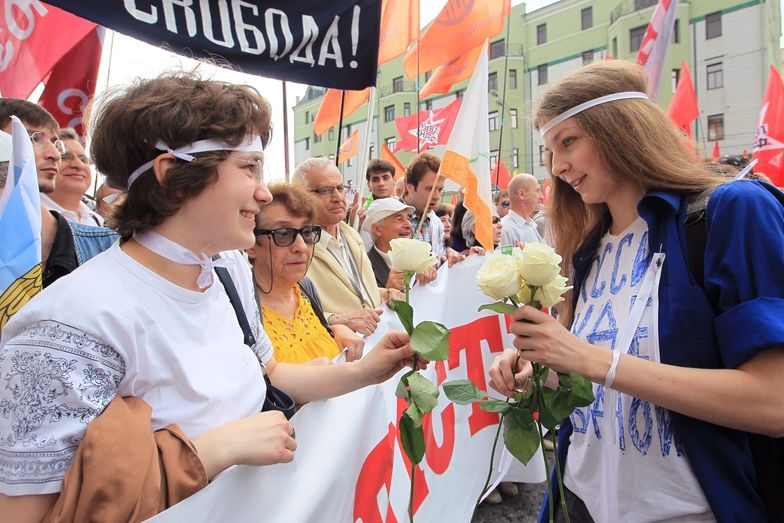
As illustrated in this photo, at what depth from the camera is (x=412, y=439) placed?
1332 mm

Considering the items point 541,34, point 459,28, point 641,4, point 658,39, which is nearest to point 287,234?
point 658,39

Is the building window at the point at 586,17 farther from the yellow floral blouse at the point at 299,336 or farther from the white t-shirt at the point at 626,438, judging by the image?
the white t-shirt at the point at 626,438

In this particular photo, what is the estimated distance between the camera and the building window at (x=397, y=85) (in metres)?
41.9

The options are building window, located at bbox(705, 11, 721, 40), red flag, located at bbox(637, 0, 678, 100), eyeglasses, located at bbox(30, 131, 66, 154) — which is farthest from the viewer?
building window, located at bbox(705, 11, 721, 40)

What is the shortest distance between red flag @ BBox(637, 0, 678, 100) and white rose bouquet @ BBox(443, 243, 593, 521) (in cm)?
498

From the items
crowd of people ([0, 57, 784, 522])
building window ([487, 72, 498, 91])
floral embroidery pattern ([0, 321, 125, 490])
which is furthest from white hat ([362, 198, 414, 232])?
building window ([487, 72, 498, 91])

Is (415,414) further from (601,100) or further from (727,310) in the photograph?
(601,100)

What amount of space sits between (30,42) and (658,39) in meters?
5.62

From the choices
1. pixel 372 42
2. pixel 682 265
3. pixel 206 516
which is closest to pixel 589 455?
pixel 682 265

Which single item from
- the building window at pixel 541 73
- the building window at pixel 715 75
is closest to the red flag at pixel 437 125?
the building window at pixel 715 75

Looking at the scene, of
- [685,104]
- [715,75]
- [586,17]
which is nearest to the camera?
[685,104]

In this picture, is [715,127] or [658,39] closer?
[658,39]

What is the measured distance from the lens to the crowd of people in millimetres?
1065

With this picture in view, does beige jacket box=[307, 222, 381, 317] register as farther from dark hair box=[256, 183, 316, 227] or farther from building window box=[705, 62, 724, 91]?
building window box=[705, 62, 724, 91]
